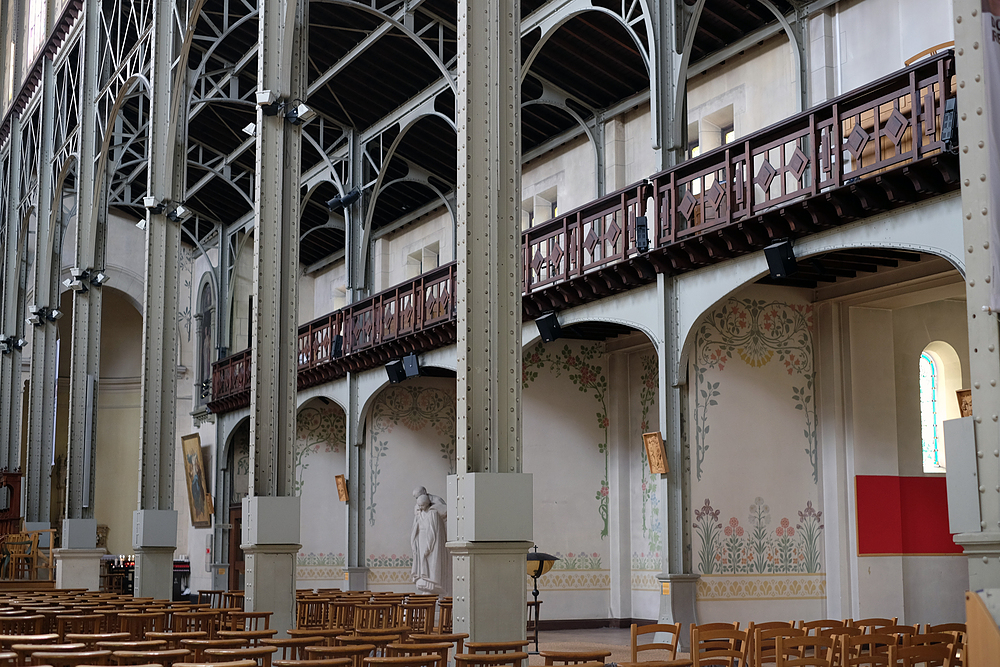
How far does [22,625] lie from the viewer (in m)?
10.8

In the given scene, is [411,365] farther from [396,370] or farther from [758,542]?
[758,542]

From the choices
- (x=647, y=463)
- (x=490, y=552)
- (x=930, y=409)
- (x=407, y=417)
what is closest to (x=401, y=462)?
(x=407, y=417)

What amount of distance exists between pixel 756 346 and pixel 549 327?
3.16 meters

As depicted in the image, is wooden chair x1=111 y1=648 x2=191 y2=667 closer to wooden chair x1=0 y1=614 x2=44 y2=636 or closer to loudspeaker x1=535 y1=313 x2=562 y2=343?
wooden chair x1=0 y1=614 x2=44 y2=636

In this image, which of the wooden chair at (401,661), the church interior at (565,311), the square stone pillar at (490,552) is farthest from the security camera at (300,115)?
the wooden chair at (401,661)

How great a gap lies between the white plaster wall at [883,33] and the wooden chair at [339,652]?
433 inches

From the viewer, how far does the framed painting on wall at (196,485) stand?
100 feet

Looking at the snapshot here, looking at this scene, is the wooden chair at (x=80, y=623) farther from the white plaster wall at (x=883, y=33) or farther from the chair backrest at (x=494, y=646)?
the white plaster wall at (x=883, y=33)

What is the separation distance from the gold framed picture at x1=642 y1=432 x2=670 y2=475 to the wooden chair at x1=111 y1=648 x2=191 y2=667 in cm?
801

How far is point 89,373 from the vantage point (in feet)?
70.8

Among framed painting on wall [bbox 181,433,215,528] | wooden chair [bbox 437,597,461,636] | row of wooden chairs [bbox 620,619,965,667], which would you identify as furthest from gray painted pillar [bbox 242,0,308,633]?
framed painting on wall [bbox 181,433,215,528]

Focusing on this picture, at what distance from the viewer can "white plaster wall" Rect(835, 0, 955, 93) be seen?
14508 mm

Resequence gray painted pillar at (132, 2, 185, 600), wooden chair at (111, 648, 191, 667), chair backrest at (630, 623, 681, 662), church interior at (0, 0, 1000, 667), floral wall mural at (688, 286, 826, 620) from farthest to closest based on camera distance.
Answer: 1. gray painted pillar at (132, 2, 185, 600)
2. floral wall mural at (688, 286, 826, 620)
3. church interior at (0, 0, 1000, 667)
4. chair backrest at (630, 623, 681, 662)
5. wooden chair at (111, 648, 191, 667)

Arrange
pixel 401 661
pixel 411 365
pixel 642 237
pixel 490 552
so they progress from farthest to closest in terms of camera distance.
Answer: pixel 411 365
pixel 642 237
pixel 490 552
pixel 401 661
